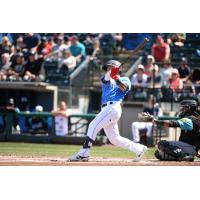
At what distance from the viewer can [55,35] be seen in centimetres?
1644

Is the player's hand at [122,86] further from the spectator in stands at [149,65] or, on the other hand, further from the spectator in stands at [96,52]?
the spectator in stands at [96,52]

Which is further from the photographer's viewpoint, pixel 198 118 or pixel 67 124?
pixel 67 124

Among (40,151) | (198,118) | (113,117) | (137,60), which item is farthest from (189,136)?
(137,60)

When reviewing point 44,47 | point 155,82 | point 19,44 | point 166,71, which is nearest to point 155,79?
point 155,82

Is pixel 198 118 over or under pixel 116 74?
under

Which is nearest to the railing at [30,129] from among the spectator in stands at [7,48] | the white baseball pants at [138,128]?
the white baseball pants at [138,128]

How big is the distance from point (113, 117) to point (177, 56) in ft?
21.4

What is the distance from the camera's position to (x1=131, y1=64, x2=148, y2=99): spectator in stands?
15.0 metres

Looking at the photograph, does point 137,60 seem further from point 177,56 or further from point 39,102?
point 39,102

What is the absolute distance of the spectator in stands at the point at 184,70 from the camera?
48.5 feet

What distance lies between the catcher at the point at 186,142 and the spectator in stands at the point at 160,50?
216 inches

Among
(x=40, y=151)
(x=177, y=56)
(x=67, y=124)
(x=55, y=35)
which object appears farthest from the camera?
(x=55, y=35)

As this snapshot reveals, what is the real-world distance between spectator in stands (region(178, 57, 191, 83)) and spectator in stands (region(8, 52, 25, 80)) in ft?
12.7

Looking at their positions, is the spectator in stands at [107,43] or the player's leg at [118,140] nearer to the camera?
the player's leg at [118,140]
